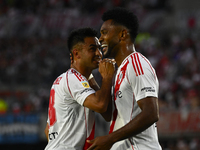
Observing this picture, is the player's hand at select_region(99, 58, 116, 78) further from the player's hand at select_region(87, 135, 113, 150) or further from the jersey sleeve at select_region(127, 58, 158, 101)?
the player's hand at select_region(87, 135, 113, 150)

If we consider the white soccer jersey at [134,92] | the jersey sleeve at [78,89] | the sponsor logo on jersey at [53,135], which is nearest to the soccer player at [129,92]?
the white soccer jersey at [134,92]

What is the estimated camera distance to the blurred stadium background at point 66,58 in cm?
1200

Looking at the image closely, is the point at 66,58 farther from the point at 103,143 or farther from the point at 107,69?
the point at 103,143

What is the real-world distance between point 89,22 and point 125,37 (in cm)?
1547

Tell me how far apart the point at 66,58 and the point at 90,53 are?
1242cm

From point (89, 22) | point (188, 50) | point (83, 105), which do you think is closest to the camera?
point (83, 105)

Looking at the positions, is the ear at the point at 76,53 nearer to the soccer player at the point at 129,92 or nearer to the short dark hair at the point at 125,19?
the soccer player at the point at 129,92

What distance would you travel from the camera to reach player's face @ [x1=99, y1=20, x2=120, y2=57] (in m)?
3.82

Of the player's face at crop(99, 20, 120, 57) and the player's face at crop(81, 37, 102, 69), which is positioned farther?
the player's face at crop(81, 37, 102, 69)

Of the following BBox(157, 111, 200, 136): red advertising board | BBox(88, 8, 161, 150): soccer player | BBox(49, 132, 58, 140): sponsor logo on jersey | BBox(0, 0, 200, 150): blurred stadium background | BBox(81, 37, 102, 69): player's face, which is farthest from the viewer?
BBox(0, 0, 200, 150): blurred stadium background

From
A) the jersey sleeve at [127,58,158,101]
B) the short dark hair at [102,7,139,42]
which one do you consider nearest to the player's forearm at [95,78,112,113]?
the jersey sleeve at [127,58,158,101]

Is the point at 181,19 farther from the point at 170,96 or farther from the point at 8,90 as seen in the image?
the point at 8,90

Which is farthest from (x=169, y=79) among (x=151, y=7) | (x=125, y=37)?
(x=125, y=37)

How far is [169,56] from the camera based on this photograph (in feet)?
49.6
